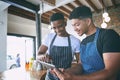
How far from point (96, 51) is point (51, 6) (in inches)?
156

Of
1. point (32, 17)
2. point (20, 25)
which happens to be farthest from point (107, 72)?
point (32, 17)

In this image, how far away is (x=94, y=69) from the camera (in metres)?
1.41

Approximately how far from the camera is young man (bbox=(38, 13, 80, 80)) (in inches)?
85.2

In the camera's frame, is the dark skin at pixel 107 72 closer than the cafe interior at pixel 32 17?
Yes

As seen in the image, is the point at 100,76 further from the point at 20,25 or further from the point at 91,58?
the point at 20,25

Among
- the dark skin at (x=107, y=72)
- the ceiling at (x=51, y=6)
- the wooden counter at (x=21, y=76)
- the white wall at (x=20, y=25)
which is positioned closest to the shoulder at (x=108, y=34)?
the dark skin at (x=107, y=72)

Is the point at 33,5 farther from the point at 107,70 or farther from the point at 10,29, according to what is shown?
the point at 107,70

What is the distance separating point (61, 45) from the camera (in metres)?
2.23

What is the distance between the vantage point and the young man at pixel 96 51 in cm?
118

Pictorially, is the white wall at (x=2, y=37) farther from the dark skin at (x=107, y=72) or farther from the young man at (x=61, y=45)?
the dark skin at (x=107, y=72)

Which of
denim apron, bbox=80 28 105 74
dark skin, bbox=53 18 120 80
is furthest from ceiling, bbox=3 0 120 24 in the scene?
dark skin, bbox=53 18 120 80

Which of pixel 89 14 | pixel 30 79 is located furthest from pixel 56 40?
pixel 89 14

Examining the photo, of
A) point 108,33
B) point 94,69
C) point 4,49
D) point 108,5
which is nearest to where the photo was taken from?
point 108,33

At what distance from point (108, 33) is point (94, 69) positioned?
1.09 feet
